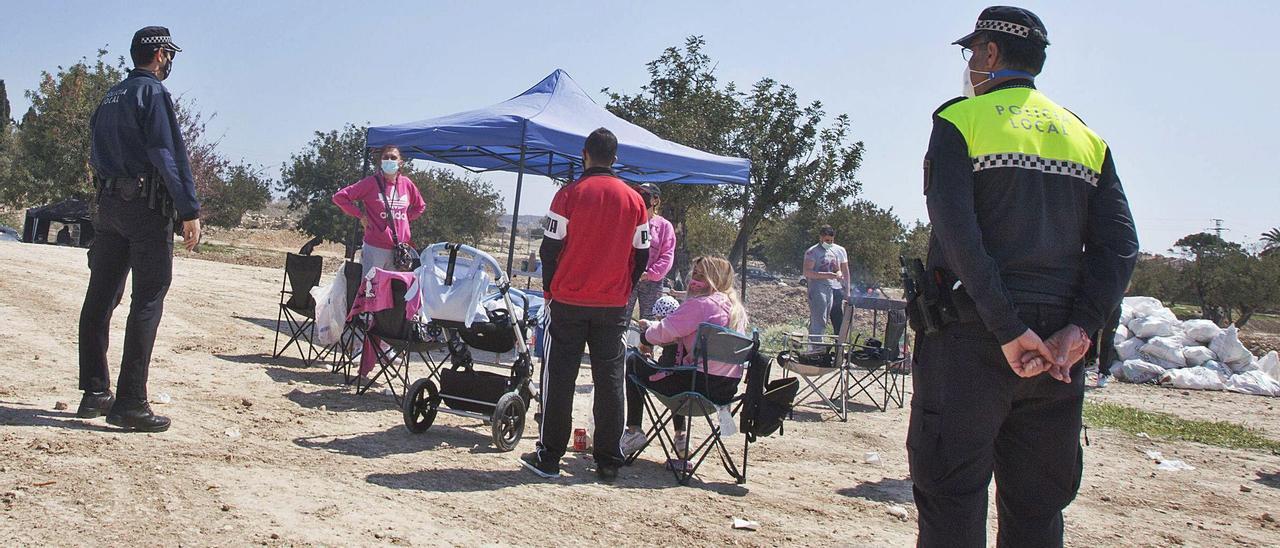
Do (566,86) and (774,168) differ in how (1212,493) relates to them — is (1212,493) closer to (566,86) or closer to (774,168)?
(566,86)

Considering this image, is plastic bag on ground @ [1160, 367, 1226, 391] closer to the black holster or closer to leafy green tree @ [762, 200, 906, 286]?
the black holster

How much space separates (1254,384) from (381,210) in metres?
10.5

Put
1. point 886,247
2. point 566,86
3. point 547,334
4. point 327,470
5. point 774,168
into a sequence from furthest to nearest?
point 886,247
point 774,168
point 566,86
point 547,334
point 327,470

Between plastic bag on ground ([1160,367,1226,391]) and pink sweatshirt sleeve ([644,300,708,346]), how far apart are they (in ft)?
30.3

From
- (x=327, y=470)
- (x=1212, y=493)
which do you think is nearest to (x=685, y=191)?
(x=1212, y=493)

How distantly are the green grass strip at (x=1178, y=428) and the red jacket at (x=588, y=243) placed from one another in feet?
17.8

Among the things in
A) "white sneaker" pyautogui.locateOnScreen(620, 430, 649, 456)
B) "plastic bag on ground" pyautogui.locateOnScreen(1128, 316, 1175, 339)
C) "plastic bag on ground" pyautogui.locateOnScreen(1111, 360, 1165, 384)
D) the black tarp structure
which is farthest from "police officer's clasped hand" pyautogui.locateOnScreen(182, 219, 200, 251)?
the black tarp structure

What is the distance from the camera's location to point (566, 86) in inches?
480

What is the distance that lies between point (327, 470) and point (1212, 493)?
198 inches

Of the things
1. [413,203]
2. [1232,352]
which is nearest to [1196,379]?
[1232,352]

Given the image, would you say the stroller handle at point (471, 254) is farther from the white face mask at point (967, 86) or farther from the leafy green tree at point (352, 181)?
the leafy green tree at point (352, 181)

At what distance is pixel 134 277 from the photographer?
196 inches

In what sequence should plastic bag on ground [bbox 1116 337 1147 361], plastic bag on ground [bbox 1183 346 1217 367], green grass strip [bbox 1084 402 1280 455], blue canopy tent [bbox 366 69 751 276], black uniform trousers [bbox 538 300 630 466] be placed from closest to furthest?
black uniform trousers [bbox 538 300 630 466], green grass strip [bbox 1084 402 1280 455], blue canopy tent [bbox 366 69 751 276], plastic bag on ground [bbox 1183 346 1217 367], plastic bag on ground [bbox 1116 337 1147 361]

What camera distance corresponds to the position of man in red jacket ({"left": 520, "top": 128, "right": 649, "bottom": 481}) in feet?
16.4
